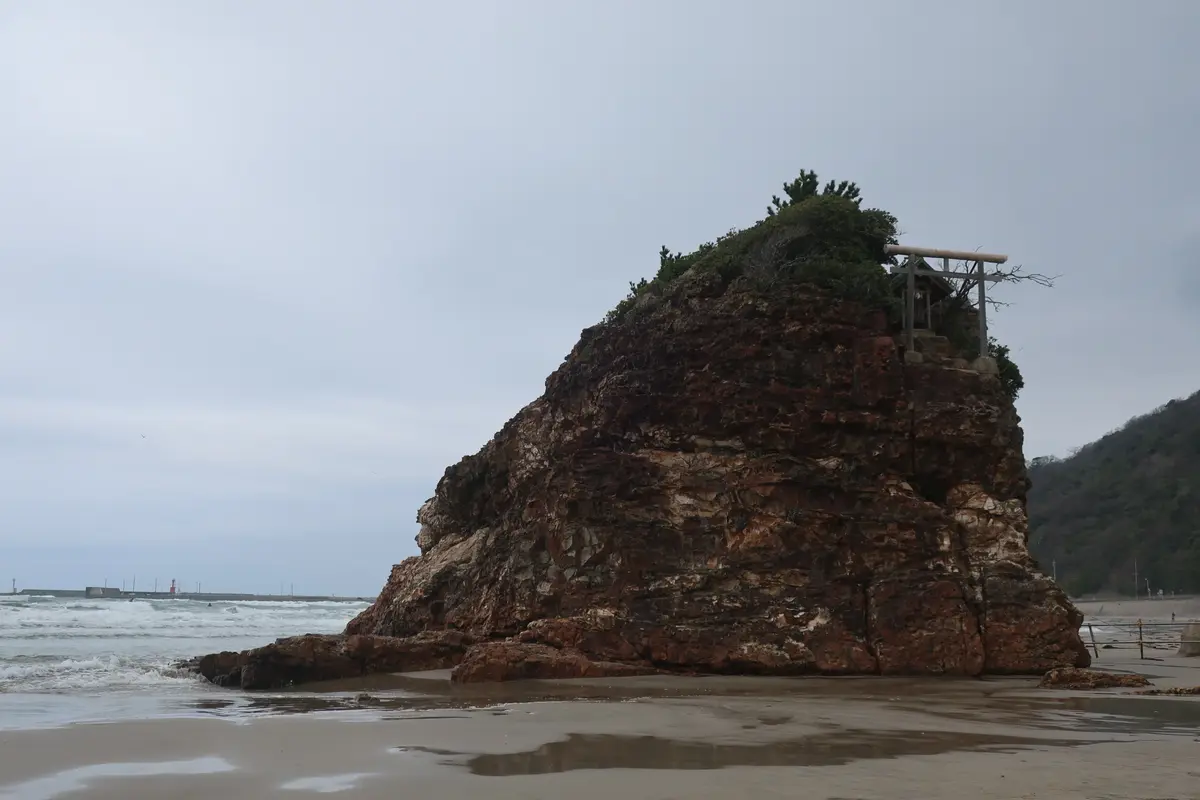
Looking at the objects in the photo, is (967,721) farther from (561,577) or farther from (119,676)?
(119,676)

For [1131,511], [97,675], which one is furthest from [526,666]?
[1131,511]

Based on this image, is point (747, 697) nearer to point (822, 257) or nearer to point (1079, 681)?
point (1079, 681)

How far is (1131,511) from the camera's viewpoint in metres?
86.1

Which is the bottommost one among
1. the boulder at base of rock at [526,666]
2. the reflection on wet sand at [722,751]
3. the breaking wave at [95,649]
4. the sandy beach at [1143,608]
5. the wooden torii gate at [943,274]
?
the breaking wave at [95,649]

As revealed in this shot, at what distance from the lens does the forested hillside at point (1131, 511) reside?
7844 cm

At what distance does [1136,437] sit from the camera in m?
96.6

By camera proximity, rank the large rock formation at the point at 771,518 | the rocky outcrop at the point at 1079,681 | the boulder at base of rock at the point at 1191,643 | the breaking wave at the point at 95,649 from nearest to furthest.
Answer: the rocky outcrop at the point at 1079,681 → the large rock formation at the point at 771,518 → the breaking wave at the point at 95,649 → the boulder at base of rock at the point at 1191,643

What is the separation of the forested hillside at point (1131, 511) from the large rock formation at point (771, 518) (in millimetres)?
64013

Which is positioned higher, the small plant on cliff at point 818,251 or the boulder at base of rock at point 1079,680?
the small plant on cliff at point 818,251

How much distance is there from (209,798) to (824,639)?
440 inches

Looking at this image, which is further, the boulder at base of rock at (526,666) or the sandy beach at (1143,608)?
the sandy beach at (1143,608)

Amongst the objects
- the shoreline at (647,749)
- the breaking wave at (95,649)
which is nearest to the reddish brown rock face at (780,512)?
the shoreline at (647,749)

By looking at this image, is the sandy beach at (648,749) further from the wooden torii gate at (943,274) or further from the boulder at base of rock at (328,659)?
the wooden torii gate at (943,274)

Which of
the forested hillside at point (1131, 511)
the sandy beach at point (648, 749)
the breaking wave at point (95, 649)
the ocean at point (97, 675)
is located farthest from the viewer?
the forested hillside at point (1131, 511)
